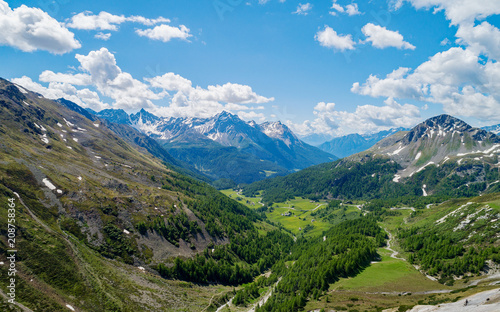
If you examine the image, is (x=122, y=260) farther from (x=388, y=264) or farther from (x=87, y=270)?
(x=388, y=264)

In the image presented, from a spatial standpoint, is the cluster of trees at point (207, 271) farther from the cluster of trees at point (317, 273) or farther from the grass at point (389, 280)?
the grass at point (389, 280)

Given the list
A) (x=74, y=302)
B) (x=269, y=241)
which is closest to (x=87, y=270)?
(x=74, y=302)

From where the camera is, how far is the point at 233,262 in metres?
143

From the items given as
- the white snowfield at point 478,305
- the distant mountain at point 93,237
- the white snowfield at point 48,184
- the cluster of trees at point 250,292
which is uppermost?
the white snowfield at point 478,305

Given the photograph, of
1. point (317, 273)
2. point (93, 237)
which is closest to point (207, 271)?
point (93, 237)

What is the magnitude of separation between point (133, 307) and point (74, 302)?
16.7 metres

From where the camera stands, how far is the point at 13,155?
139875mm

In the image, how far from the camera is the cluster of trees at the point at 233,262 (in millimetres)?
112938

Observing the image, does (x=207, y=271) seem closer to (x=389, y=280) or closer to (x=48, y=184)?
(x=389, y=280)

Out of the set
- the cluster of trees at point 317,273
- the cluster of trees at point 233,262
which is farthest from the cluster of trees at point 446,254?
the cluster of trees at point 233,262

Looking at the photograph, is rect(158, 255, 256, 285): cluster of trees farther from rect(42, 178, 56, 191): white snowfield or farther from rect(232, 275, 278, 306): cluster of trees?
rect(42, 178, 56, 191): white snowfield

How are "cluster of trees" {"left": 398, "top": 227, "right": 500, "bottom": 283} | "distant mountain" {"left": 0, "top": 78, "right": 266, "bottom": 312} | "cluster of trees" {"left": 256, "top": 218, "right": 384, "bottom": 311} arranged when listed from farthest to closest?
"cluster of trees" {"left": 256, "top": 218, "right": 384, "bottom": 311} → "cluster of trees" {"left": 398, "top": 227, "right": 500, "bottom": 283} → "distant mountain" {"left": 0, "top": 78, "right": 266, "bottom": 312}

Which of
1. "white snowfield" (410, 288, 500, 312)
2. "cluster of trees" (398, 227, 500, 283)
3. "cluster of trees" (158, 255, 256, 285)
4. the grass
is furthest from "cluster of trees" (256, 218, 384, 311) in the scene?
"white snowfield" (410, 288, 500, 312)

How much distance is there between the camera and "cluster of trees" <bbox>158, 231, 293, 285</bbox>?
112938mm
